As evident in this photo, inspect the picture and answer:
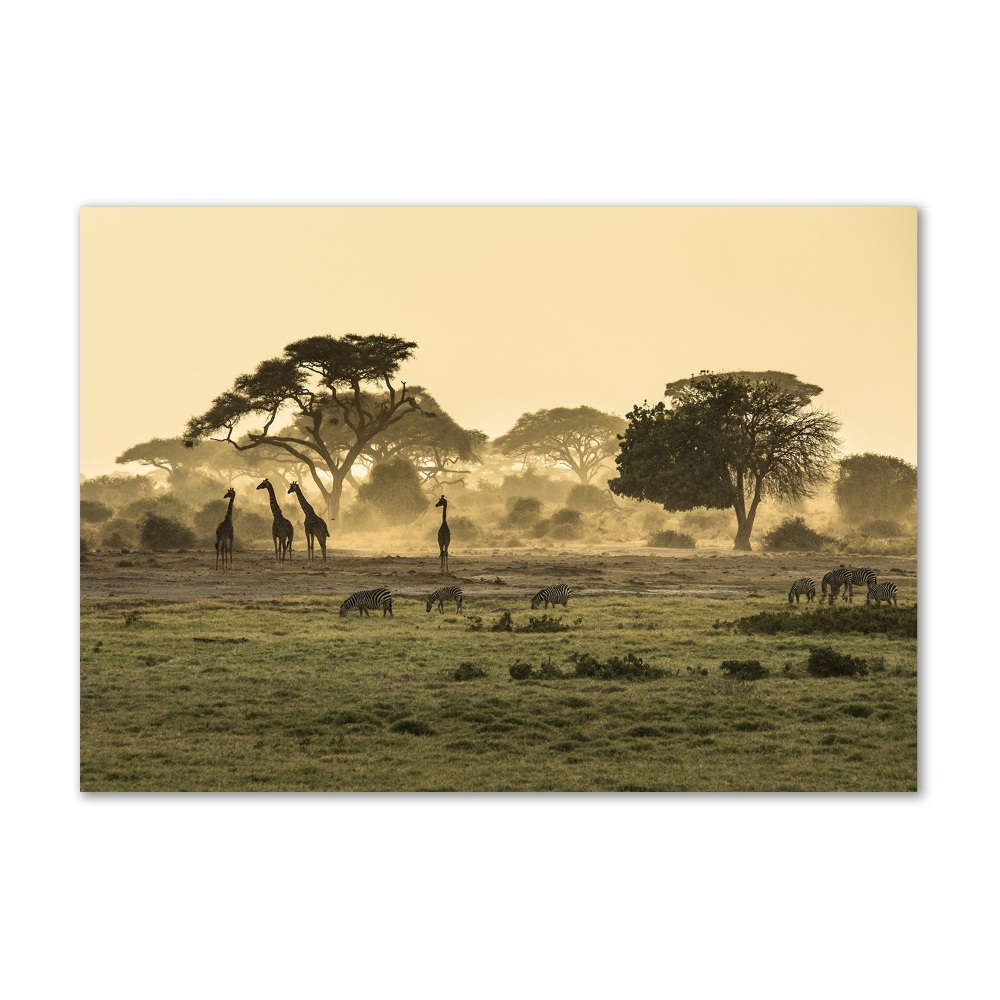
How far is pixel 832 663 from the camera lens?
11.3 metres

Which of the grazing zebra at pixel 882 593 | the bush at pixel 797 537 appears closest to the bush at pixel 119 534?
the bush at pixel 797 537

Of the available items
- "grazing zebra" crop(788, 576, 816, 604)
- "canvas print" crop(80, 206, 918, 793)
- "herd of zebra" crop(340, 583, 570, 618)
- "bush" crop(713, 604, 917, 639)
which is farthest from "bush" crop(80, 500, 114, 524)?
"grazing zebra" crop(788, 576, 816, 604)

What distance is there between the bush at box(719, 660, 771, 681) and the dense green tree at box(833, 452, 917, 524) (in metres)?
1.66

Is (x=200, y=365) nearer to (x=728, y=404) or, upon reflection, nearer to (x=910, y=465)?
(x=728, y=404)

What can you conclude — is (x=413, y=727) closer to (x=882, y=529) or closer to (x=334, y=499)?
(x=334, y=499)

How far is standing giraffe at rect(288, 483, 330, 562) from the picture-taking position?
11555 mm

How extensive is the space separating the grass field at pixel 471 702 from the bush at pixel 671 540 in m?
0.55

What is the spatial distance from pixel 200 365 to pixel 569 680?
15.3 ft

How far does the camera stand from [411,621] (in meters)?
11.5

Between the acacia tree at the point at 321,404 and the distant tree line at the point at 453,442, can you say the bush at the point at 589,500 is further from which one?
the acacia tree at the point at 321,404

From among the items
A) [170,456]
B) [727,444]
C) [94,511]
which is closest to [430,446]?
[170,456]

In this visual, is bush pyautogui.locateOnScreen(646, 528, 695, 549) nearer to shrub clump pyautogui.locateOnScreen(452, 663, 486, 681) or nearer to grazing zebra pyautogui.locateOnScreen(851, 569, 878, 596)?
grazing zebra pyautogui.locateOnScreen(851, 569, 878, 596)

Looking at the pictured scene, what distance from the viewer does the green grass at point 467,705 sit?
33.9 ft

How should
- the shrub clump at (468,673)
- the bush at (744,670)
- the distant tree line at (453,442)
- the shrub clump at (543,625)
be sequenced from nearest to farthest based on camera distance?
the shrub clump at (468,673) → the bush at (744,670) → the distant tree line at (453,442) → the shrub clump at (543,625)
